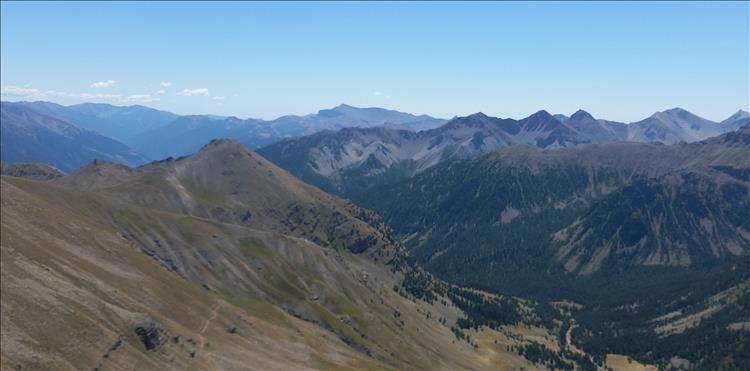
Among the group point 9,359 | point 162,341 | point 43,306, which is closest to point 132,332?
point 162,341

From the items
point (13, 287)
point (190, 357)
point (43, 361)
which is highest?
point (13, 287)

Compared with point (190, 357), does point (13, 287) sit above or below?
above

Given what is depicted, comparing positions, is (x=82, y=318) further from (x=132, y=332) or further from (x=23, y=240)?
(x=23, y=240)

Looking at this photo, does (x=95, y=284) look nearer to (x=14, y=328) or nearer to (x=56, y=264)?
(x=56, y=264)

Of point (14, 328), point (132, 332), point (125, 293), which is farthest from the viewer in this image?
point (125, 293)

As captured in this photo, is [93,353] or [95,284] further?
[95,284]

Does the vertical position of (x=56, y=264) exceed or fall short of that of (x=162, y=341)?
it exceeds it

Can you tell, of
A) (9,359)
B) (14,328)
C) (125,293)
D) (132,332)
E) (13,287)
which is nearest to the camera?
(9,359)

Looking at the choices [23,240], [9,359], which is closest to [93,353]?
[9,359]

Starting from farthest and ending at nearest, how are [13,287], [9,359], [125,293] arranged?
[125,293]
[13,287]
[9,359]
